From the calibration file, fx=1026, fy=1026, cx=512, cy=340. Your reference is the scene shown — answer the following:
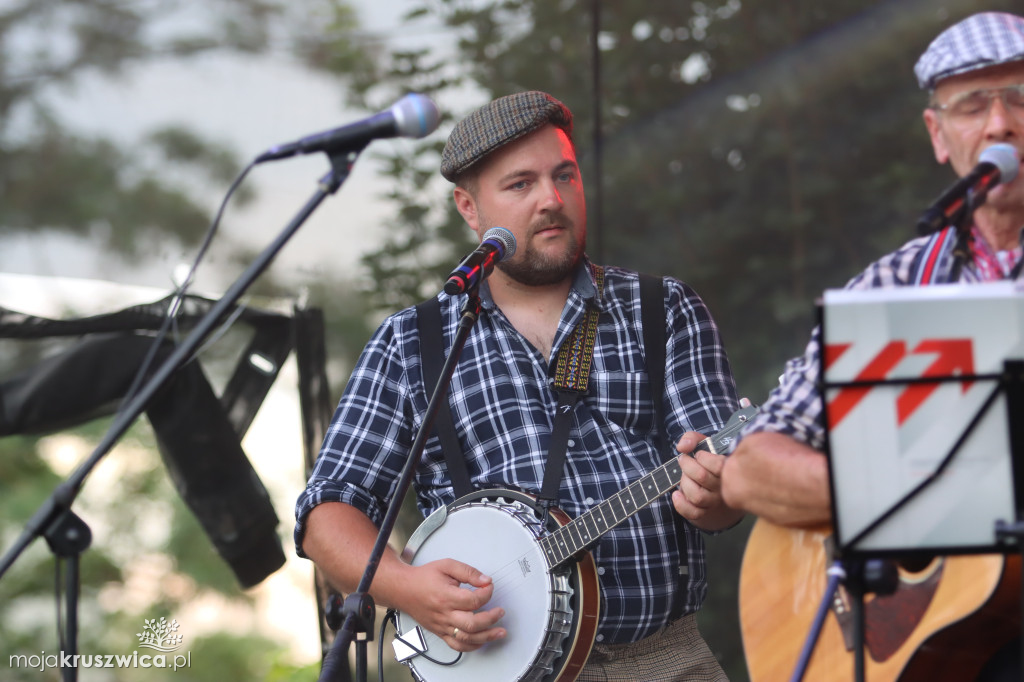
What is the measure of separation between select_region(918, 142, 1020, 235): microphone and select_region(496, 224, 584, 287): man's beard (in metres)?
1.20

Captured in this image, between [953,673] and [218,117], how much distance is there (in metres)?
3.67

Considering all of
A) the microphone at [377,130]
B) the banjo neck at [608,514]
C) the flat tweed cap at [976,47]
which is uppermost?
the flat tweed cap at [976,47]

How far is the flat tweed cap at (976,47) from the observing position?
180 cm

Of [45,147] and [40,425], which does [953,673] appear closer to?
[40,425]

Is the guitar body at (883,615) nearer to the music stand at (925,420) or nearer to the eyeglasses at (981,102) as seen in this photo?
the music stand at (925,420)

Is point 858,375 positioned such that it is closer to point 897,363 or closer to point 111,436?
point 897,363

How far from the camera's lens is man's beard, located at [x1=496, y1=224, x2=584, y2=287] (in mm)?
2641

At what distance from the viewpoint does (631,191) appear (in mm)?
4512

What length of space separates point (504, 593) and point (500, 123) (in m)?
1.18

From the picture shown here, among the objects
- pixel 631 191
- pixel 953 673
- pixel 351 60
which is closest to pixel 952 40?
pixel 953 673

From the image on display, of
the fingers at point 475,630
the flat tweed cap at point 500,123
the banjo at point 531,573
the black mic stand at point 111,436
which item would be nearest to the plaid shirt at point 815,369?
the banjo at point 531,573

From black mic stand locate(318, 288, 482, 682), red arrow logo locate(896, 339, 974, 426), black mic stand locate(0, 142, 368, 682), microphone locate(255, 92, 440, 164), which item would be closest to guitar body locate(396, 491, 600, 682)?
black mic stand locate(318, 288, 482, 682)

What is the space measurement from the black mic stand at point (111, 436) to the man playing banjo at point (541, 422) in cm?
61

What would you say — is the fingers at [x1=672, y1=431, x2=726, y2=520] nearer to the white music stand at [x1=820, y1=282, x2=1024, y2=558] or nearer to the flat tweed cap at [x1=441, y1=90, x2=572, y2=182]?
the white music stand at [x1=820, y1=282, x2=1024, y2=558]
